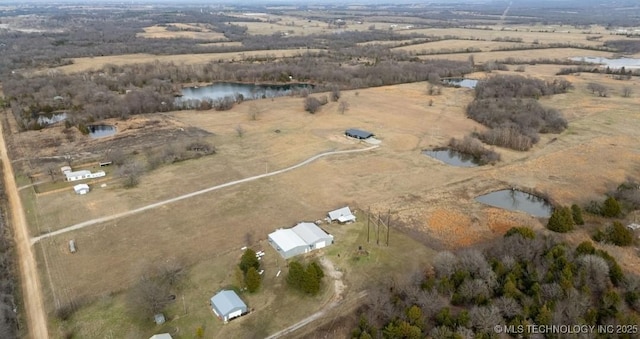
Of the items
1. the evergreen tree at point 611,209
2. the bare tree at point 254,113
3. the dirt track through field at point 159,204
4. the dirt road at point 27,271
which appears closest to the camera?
the dirt road at point 27,271

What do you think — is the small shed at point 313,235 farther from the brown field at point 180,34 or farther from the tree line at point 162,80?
the brown field at point 180,34

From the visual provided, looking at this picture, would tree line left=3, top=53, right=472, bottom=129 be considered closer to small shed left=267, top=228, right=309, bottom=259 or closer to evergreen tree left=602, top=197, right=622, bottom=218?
small shed left=267, top=228, right=309, bottom=259

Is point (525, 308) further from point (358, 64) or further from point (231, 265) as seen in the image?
point (358, 64)

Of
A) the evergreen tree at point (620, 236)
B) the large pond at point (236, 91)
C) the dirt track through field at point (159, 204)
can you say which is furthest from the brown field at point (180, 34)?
the evergreen tree at point (620, 236)

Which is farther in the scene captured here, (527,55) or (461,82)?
(527,55)

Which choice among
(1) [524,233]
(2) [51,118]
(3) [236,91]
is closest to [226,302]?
(1) [524,233]

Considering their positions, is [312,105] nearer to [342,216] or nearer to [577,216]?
[342,216]

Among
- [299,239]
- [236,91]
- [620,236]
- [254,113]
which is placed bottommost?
[236,91]
